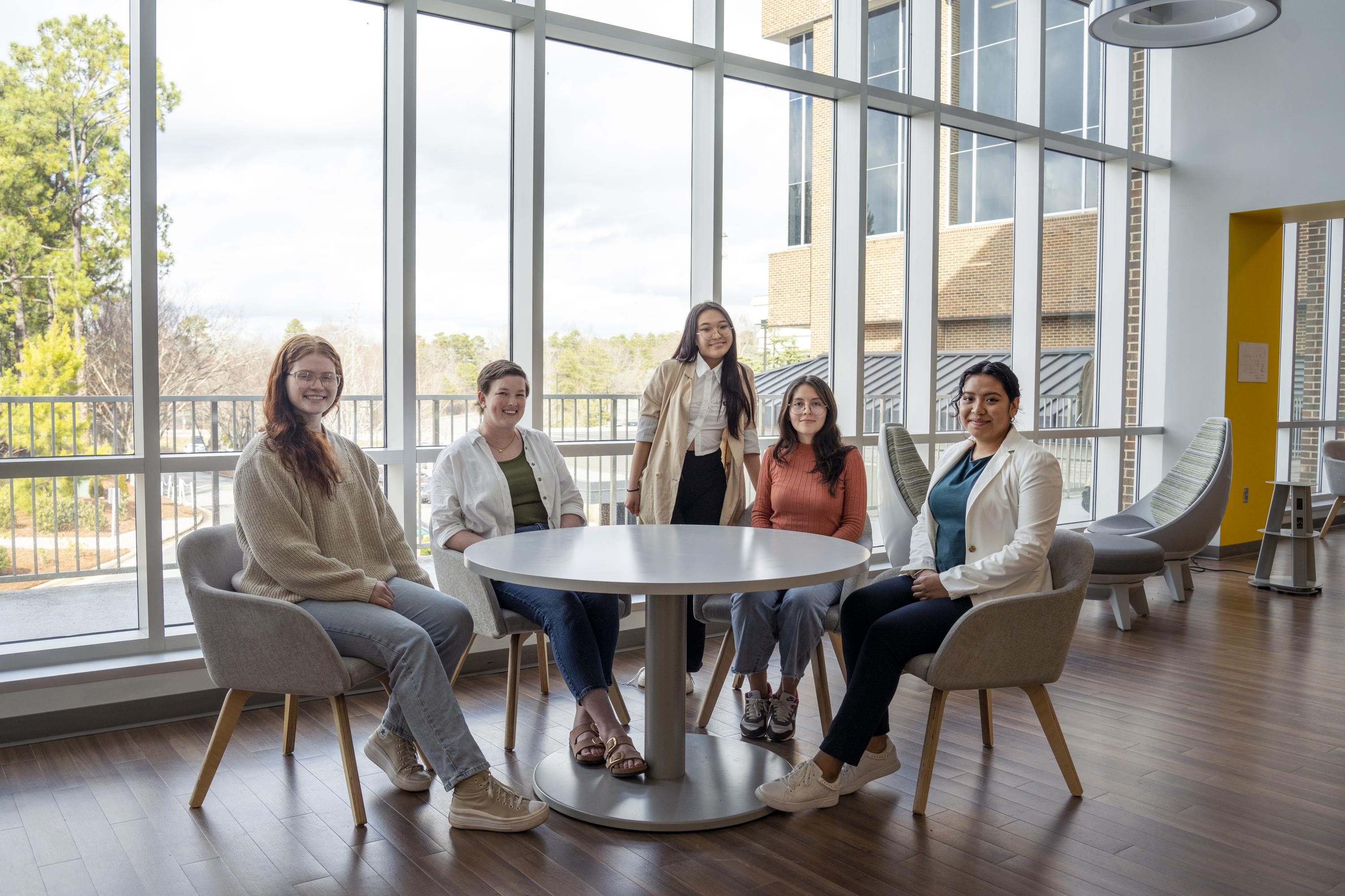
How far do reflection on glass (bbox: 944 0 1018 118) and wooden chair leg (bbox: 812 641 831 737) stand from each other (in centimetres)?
391

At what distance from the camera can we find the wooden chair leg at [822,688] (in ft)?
10.6

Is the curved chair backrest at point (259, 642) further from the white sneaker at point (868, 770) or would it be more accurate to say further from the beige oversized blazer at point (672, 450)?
the beige oversized blazer at point (672, 450)

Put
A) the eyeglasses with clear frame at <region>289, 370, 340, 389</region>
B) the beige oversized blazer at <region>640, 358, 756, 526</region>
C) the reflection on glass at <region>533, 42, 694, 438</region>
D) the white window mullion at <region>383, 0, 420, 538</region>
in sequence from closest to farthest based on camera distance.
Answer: the eyeglasses with clear frame at <region>289, 370, 340, 389</region>, the beige oversized blazer at <region>640, 358, 756, 526</region>, the white window mullion at <region>383, 0, 420, 538</region>, the reflection on glass at <region>533, 42, 694, 438</region>

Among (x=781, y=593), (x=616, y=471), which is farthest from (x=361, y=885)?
(x=616, y=471)

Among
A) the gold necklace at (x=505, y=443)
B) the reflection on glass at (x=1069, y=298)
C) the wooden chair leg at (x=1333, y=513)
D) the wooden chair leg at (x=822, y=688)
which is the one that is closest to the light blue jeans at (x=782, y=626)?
the wooden chair leg at (x=822, y=688)

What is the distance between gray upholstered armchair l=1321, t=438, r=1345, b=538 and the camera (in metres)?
8.05

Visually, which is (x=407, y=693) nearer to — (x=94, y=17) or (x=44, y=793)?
(x=44, y=793)

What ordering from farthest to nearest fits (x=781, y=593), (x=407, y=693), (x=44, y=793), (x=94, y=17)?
(x=94, y=17), (x=781, y=593), (x=44, y=793), (x=407, y=693)

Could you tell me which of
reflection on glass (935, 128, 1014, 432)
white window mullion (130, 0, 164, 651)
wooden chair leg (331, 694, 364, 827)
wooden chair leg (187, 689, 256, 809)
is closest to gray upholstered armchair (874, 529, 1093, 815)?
wooden chair leg (331, 694, 364, 827)

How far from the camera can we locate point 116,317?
11.4ft

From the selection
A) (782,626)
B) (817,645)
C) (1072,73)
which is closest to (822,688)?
(817,645)

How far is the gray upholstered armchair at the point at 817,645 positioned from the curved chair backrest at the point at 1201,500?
2.69 meters

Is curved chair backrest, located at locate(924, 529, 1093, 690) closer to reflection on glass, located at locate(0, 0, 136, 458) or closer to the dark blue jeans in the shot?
the dark blue jeans

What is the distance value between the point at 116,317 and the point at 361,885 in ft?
7.52
